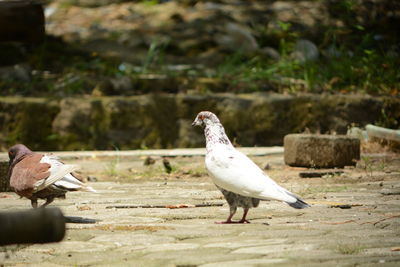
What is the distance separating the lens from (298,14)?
13.4 metres

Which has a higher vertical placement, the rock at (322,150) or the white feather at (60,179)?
the white feather at (60,179)

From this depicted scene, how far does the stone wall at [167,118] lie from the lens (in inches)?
372

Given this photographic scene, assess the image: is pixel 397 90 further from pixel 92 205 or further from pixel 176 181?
pixel 92 205

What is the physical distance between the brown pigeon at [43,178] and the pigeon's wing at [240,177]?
76cm

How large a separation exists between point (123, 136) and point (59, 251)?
5.94m

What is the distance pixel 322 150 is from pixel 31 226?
5757 mm

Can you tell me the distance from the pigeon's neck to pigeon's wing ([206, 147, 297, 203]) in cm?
8

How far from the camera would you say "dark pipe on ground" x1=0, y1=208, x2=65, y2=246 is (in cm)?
189

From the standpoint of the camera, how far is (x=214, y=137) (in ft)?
16.0

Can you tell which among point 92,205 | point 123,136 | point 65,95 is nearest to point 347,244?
point 92,205

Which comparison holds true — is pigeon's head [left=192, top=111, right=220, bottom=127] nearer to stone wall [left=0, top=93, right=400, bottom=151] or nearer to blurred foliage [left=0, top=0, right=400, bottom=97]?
stone wall [left=0, top=93, right=400, bottom=151]

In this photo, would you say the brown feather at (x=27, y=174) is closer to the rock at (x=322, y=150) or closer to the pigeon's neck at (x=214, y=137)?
the pigeon's neck at (x=214, y=137)

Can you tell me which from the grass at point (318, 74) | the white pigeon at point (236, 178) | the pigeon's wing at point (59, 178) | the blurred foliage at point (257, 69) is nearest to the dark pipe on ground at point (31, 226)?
the white pigeon at point (236, 178)

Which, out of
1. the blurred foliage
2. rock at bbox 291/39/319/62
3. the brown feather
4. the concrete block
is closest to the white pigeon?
the brown feather
